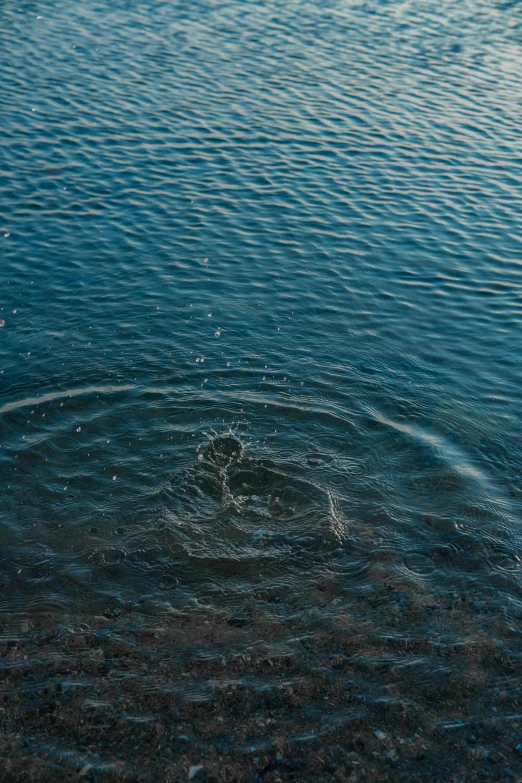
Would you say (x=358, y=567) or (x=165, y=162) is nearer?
(x=358, y=567)

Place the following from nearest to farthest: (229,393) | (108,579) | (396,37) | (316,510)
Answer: (108,579) → (316,510) → (229,393) → (396,37)

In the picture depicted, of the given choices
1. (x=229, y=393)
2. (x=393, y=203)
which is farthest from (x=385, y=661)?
(x=393, y=203)

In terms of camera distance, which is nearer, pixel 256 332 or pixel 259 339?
pixel 259 339

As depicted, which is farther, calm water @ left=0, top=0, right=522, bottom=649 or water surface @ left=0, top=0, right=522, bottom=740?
calm water @ left=0, top=0, right=522, bottom=649

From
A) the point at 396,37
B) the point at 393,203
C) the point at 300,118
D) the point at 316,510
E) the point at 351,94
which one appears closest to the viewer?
the point at 316,510

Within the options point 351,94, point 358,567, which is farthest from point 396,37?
point 358,567

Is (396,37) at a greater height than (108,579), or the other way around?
(396,37)

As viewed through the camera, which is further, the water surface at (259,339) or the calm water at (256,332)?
the calm water at (256,332)

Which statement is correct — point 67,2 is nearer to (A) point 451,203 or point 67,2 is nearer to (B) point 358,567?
(A) point 451,203
